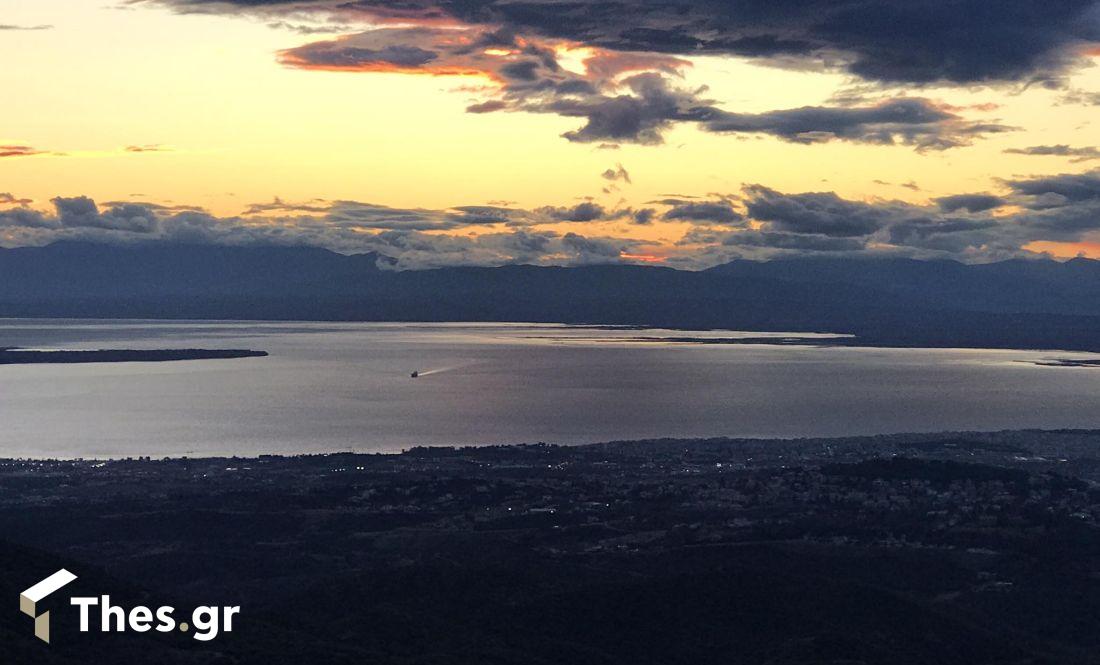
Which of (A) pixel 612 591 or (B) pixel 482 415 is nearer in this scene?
(A) pixel 612 591

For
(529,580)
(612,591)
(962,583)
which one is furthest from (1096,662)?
(529,580)

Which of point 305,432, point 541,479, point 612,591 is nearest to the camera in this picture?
point 612,591

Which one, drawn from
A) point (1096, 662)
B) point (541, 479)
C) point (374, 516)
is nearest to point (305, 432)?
point (541, 479)

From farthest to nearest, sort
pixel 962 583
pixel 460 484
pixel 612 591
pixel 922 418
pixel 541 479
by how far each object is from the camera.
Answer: pixel 922 418, pixel 541 479, pixel 460 484, pixel 962 583, pixel 612 591

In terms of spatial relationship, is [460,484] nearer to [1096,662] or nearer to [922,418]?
[1096,662]

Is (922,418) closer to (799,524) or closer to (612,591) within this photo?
(799,524)

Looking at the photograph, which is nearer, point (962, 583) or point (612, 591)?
point (612, 591)

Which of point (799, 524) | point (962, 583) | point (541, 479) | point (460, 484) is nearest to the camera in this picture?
point (962, 583)

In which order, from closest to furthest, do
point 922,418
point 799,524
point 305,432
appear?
point 799,524
point 305,432
point 922,418
